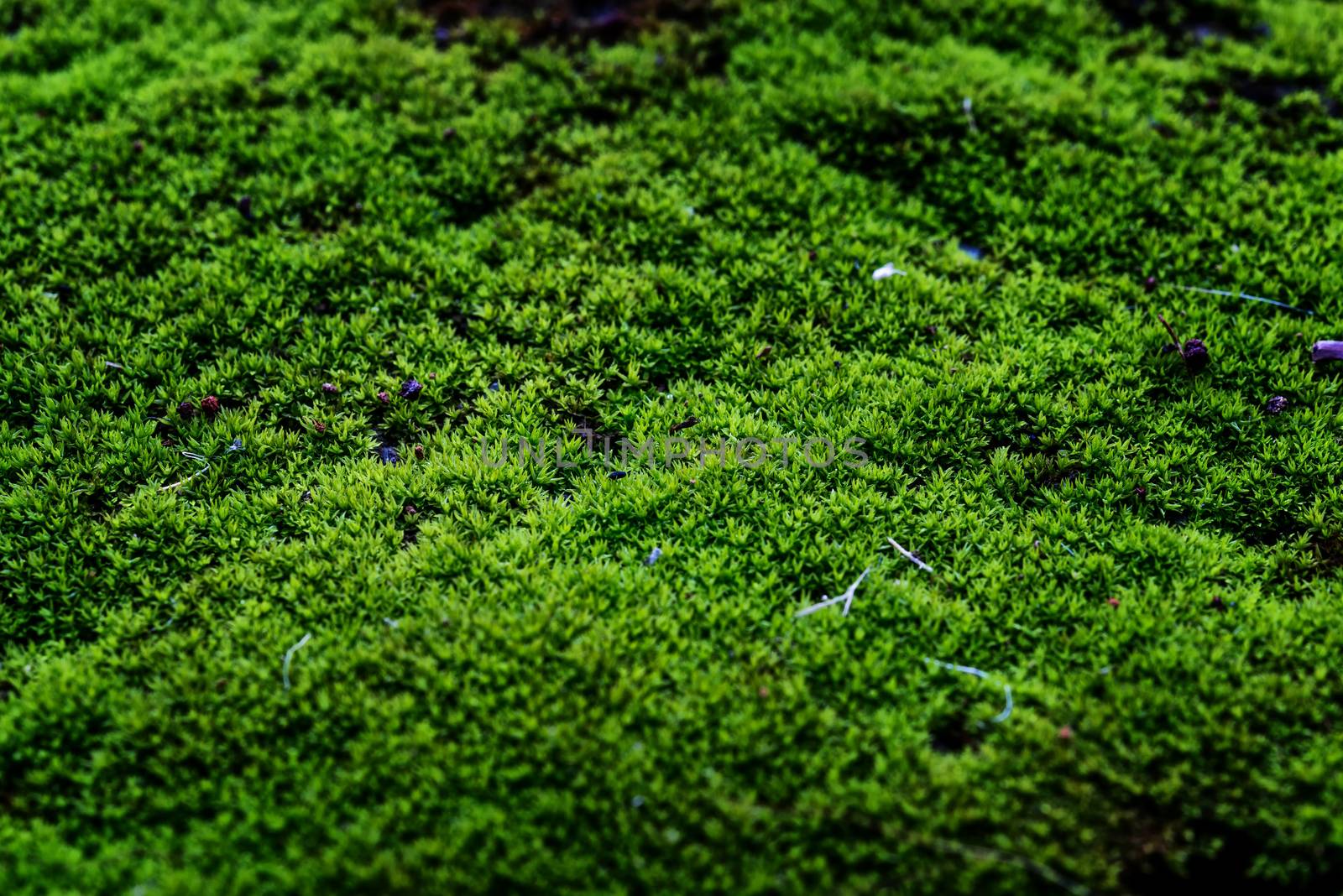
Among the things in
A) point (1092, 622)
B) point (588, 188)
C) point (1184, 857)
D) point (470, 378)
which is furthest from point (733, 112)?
point (1184, 857)

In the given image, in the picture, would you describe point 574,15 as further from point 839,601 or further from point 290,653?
point 290,653

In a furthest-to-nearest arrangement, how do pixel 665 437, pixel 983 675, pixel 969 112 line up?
pixel 969 112
pixel 665 437
pixel 983 675

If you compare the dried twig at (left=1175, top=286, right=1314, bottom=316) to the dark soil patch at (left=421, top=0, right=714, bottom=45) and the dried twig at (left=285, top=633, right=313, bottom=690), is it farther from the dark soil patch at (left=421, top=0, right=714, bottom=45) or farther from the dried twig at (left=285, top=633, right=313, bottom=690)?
the dried twig at (left=285, top=633, right=313, bottom=690)

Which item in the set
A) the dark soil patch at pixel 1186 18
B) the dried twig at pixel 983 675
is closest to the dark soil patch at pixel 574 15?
the dark soil patch at pixel 1186 18

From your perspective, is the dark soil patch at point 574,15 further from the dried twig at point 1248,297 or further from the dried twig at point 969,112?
the dried twig at point 1248,297

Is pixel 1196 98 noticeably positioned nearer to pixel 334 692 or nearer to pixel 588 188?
pixel 588 188

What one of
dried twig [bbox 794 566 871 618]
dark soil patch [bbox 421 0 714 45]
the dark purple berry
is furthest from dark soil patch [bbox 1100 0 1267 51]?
dried twig [bbox 794 566 871 618]

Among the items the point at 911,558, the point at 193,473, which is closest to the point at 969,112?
the point at 911,558
